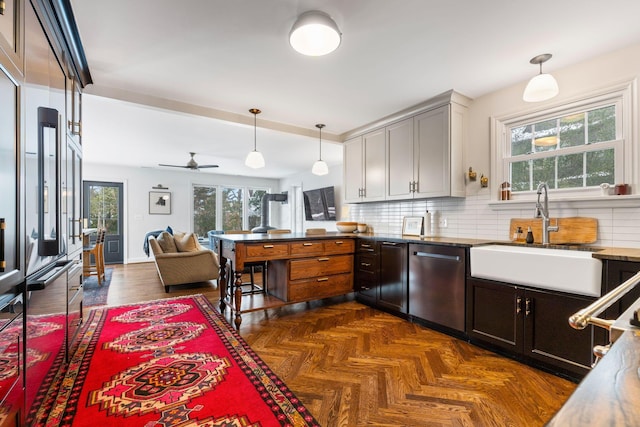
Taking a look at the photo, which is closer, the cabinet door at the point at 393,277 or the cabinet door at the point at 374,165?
the cabinet door at the point at 393,277

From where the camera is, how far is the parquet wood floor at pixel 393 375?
64.3 inches

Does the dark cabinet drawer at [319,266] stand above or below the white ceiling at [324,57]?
below

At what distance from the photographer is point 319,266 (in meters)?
3.39

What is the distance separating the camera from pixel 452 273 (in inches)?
104

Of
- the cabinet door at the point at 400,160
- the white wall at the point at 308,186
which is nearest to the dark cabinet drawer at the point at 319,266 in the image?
the cabinet door at the point at 400,160

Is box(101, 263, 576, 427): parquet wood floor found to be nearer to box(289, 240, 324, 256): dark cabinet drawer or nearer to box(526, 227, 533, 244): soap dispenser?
box(289, 240, 324, 256): dark cabinet drawer

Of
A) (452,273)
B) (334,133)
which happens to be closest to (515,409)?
(452,273)

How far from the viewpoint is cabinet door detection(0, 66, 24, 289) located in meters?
1.07

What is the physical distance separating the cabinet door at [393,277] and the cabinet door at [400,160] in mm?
698

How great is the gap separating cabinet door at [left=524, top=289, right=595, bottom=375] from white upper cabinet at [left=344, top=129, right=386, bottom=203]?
2.05m

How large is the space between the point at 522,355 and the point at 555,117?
2.02 metres

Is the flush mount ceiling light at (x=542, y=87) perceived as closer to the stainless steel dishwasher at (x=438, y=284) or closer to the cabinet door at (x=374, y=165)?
the stainless steel dishwasher at (x=438, y=284)

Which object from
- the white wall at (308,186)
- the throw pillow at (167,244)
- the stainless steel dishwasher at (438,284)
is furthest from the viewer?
the white wall at (308,186)

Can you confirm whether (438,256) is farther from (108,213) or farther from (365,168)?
(108,213)
